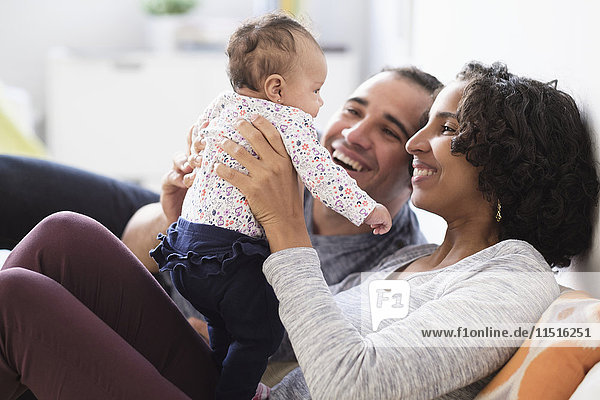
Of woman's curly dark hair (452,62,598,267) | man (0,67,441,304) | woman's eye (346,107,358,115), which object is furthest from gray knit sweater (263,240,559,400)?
woman's eye (346,107,358,115)

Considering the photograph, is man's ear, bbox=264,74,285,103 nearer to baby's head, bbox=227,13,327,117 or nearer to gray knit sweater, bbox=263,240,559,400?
baby's head, bbox=227,13,327,117

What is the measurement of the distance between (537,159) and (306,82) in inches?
17.1

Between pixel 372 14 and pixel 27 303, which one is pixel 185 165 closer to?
pixel 27 303

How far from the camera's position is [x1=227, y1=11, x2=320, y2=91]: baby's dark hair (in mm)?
1283

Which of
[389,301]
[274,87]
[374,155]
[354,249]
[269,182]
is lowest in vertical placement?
[354,249]

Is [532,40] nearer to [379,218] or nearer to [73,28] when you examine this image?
[379,218]

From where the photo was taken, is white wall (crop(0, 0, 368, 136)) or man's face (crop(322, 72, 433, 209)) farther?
white wall (crop(0, 0, 368, 136))

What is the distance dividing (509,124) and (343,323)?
19.0 inches

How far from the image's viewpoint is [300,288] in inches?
46.4

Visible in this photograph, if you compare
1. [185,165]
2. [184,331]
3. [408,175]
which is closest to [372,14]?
[408,175]

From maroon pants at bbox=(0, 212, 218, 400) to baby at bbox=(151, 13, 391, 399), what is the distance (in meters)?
0.08

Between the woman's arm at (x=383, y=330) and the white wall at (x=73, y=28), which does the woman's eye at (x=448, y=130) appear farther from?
the white wall at (x=73, y=28)

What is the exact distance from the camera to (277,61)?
128 cm

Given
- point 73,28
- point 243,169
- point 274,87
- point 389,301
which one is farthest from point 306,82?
point 73,28
